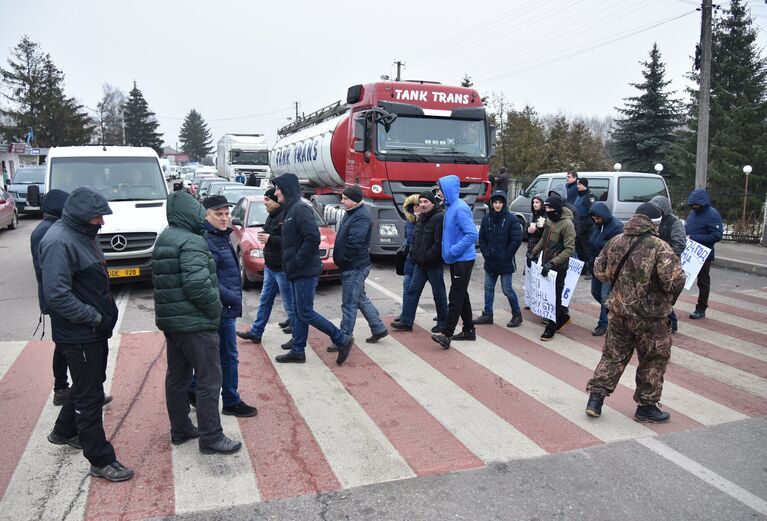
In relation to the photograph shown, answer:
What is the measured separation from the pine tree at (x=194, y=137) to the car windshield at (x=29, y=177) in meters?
106

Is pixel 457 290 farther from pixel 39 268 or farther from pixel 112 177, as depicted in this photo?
pixel 112 177


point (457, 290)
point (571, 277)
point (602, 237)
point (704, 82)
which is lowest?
point (457, 290)

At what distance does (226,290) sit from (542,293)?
4393 millimetres

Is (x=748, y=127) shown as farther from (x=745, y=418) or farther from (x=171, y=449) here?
(x=171, y=449)

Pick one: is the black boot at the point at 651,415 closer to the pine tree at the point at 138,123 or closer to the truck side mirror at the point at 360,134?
the truck side mirror at the point at 360,134

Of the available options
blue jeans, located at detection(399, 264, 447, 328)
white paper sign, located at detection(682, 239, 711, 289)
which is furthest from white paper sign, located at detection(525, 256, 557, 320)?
white paper sign, located at detection(682, 239, 711, 289)

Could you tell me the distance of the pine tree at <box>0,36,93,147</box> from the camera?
164ft

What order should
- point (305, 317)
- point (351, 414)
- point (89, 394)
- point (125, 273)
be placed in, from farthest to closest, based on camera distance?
point (125, 273) → point (305, 317) → point (351, 414) → point (89, 394)

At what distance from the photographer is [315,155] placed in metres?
15.2

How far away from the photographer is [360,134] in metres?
11.6

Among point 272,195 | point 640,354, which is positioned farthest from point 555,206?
point 272,195

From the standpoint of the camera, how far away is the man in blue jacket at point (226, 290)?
4590 mm

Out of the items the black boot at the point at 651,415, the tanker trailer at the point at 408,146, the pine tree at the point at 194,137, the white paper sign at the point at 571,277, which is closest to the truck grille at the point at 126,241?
the tanker trailer at the point at 408,146

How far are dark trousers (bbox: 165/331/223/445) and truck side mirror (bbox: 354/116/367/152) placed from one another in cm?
802
